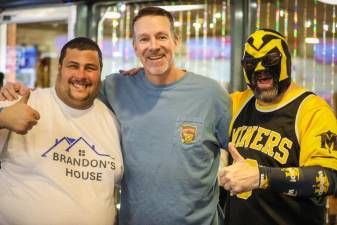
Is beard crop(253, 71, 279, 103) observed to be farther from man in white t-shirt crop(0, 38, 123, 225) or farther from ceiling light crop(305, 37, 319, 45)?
ceiling light crop(305, 37, 319, 45)

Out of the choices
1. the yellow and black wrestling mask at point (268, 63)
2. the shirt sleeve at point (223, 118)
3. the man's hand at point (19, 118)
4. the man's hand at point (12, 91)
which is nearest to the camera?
the man's hand at point (19, 118)

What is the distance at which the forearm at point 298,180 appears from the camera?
1543 mm

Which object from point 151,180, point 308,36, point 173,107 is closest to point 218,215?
point 151,180

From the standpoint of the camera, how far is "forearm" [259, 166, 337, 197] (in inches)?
60.7

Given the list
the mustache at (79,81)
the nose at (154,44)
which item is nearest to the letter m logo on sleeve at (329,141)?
the nose at (154,44)

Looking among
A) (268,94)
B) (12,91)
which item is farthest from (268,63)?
(12,91)

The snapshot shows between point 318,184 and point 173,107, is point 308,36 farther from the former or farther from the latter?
point 318,184

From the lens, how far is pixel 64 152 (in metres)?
1.97

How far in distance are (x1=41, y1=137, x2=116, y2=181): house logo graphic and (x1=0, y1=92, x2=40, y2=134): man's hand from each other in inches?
8.5

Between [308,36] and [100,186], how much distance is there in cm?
211

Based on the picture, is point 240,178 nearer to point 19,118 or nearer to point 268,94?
point 268,94

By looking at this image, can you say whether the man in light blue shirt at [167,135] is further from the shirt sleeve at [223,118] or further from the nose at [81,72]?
the nose at [81,72]

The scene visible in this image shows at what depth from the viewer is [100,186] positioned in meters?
1.97

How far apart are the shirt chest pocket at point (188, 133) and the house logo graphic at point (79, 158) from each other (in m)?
0.31
